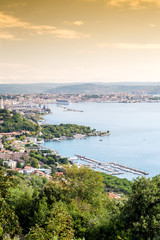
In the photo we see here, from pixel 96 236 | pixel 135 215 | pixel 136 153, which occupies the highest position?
pixel 135 215

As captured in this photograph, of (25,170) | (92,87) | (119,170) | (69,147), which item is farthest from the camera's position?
(92,87)

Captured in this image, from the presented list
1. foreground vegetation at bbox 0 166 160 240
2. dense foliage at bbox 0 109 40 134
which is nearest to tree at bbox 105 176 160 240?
foreground vegetation at bbox 0 166 160 240

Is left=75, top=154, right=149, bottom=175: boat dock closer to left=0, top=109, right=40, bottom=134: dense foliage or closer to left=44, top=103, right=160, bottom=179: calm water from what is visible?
left=44, top=103, right=160, bottom=179: calm water

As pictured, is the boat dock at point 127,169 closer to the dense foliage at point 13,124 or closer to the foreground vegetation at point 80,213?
the foreground vegetation at point 80,213

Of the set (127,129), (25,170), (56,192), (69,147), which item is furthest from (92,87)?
(56,192)

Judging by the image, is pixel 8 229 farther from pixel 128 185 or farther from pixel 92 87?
pixel 92 87

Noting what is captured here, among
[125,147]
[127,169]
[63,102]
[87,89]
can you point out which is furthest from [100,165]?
[87,89]

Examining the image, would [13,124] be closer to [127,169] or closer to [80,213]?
[127,169]

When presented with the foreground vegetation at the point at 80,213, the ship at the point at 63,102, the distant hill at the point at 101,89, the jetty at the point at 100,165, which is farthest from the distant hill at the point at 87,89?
the foreground vegetation at the point at 80,213
